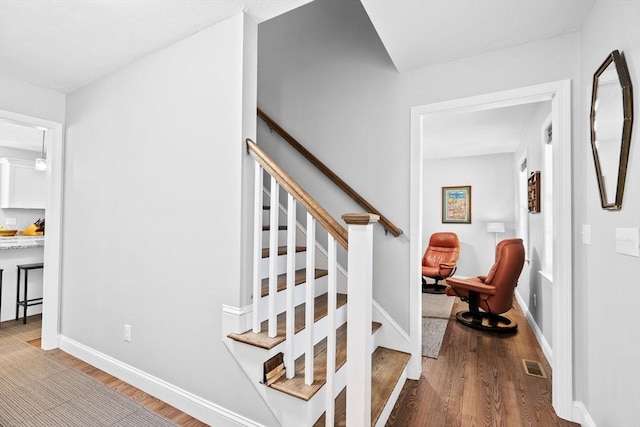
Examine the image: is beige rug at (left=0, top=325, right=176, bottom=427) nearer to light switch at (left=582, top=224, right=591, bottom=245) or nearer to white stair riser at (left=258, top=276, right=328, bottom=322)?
white stair riser at (left=258, top=276, right=328, bottom=322)

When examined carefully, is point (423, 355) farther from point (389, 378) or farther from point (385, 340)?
point (389, 378)

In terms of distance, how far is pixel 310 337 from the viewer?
148 cm

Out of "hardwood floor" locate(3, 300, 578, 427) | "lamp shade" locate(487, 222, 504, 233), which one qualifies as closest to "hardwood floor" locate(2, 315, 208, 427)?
"hardwood floor" locate(3, 300, 578, 427)

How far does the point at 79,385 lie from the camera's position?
2.23 m

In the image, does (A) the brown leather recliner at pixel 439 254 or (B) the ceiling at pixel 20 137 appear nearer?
(B) the ceiling at pixel 20 137

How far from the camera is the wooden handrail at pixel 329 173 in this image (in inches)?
92.5

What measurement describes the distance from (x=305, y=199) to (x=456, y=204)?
549 cm

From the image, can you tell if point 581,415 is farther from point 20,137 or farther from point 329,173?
point 20,137

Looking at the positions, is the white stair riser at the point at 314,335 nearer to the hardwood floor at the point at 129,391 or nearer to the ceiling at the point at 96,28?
the hardwood floor at the point at 129,391

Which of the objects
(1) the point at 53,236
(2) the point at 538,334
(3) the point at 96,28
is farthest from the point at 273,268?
(2) the point at 538,334

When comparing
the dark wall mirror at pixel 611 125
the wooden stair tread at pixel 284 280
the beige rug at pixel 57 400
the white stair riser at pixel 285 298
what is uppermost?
the dark wall mirror at pixel 611 125

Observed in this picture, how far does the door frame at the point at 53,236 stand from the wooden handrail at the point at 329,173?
6.11ft

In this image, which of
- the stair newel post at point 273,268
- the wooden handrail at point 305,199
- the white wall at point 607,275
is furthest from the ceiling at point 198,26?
the stair newel post at point 273,268

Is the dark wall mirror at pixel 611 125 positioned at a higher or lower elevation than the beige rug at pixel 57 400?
higher
